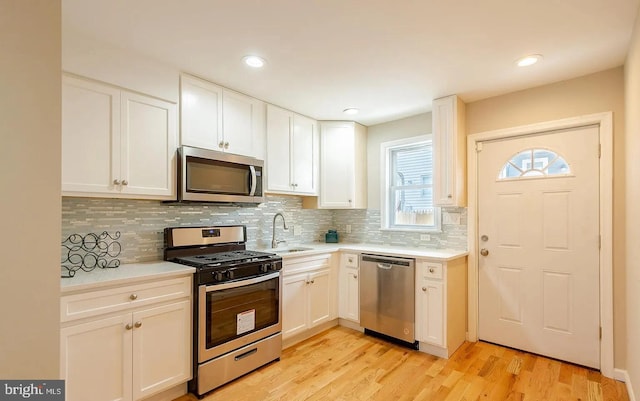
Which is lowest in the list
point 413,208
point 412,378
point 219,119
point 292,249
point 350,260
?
point 412,378

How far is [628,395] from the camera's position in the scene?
2.19 meters

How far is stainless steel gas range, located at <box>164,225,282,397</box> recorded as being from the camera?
2.24m

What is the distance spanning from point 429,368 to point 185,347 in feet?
6.37

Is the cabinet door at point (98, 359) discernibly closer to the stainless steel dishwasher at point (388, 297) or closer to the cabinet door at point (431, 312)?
the stainless steel dishwasher at point (388, 297)

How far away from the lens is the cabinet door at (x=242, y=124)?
111 inches

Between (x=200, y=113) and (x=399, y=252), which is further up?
(x=200, y=113)

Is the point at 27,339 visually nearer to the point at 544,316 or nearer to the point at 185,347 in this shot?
the point at 185,347

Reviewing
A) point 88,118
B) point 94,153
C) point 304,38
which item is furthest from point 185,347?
point 304,38

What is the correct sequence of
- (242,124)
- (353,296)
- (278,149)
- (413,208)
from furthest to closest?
1. (413,208)
2. (353,296)
3. (278,149)
4. (242,124)

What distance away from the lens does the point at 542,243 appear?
279cm

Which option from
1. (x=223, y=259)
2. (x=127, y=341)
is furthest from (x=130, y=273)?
(x=223, y=259)

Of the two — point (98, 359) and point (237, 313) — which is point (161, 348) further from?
point (237, 313)

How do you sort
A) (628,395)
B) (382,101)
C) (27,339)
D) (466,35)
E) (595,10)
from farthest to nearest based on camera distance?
(382,101)
(628,395)
(466,35)
(595,10)
(27,339)

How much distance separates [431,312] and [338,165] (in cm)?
191
